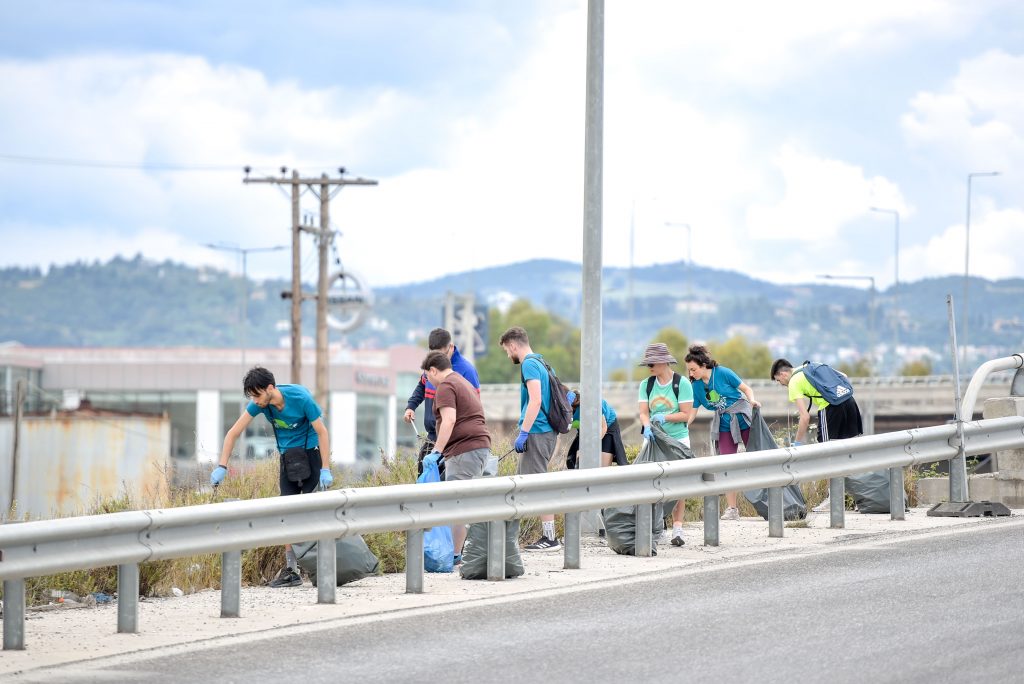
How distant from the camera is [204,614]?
995 cm

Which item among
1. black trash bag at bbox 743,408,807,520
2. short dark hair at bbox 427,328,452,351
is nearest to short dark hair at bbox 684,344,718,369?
black trash bag at bbox 743,408,807,520

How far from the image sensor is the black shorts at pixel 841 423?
50.0ft

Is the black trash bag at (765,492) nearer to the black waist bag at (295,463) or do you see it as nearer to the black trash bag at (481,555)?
the black trash bag at (481,555)

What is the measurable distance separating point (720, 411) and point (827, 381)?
4.16 ft

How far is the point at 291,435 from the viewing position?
11695mm

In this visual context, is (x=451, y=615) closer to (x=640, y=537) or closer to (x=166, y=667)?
(x=166, y=667)

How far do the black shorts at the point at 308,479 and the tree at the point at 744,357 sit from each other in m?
144

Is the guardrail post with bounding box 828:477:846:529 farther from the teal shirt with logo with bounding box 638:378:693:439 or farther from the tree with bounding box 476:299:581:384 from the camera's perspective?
the tree with bounding box 476:299:581:384

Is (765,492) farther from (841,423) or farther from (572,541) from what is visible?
(572,541)

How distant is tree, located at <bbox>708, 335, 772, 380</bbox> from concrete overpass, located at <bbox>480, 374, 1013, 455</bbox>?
68.9 m

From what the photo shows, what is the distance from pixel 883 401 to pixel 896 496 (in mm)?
65597

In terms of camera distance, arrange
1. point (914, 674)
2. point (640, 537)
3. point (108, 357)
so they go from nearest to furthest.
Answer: point (914, 674), point (640, 537), point (108, 357)

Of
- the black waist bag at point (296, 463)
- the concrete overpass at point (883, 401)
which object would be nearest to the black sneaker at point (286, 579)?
the black waist bag at point (296, 463)

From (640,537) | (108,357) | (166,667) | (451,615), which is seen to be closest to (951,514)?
(640,537)
